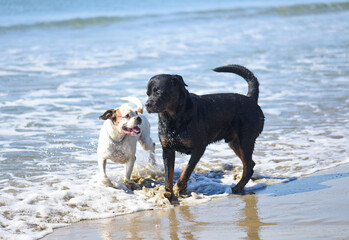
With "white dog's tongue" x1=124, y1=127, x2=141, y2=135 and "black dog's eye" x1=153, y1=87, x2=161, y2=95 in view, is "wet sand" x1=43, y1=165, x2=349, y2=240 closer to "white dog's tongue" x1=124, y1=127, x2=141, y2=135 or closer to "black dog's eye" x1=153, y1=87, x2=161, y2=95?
"white dog's tongue" x1=124, y1=127, x2=141, y2=135

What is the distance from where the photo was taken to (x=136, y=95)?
37.3 ft

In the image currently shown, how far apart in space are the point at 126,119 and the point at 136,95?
214 inches

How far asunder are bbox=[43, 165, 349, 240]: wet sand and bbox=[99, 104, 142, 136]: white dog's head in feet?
3.25

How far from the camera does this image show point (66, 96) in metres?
11.5

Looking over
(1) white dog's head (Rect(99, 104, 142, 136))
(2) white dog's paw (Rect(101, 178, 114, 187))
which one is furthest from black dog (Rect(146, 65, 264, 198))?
(2) white dog's paw (Rect(101, 178, 114, 187))

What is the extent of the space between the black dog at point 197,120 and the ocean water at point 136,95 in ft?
1.36

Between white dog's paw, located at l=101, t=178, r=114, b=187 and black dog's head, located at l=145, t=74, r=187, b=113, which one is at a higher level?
black dog's head, located at l=145, t=74, r=187, b=113

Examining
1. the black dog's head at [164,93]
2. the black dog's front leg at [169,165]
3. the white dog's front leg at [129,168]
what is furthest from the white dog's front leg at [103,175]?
the black dog's head at [164,93]

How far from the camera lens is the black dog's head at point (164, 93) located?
535 centimetres

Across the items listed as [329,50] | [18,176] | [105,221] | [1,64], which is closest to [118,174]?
[18,176]

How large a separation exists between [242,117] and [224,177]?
0.90 metres

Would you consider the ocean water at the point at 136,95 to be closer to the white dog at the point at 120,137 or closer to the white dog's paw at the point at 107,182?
the white dog's paw at the point at 107,182

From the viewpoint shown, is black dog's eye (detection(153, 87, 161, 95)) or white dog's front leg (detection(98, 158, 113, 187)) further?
white dog's front leg (detection(98, 158, 113, 187))

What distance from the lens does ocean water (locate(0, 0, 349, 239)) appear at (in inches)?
231
